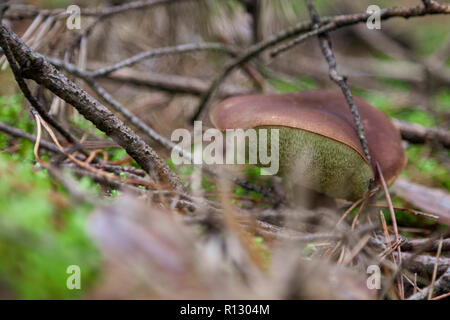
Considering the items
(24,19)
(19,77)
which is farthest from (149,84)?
(19,77)

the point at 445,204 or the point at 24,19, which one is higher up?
the point at 24,19

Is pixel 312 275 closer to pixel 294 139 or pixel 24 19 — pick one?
pixel 294 139

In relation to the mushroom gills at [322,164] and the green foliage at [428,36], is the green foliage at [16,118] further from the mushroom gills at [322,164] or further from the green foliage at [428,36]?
the green foliage at [428,36]

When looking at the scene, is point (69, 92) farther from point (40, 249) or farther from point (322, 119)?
point (322, 119)

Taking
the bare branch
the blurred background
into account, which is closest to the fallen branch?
the blurred background

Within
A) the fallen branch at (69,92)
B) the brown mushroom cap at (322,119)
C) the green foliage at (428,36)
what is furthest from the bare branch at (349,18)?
the green foliage at (428,36)
